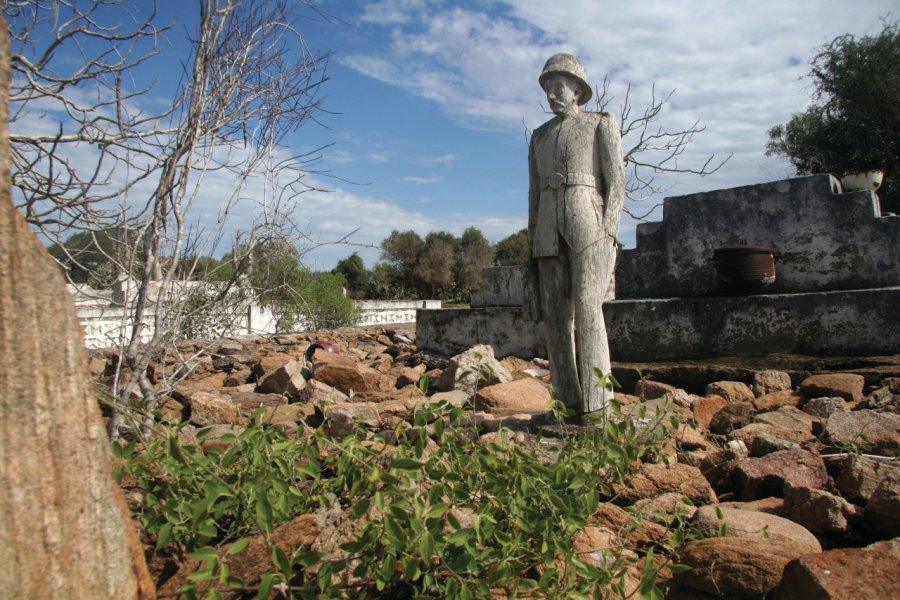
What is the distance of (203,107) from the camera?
3.71 metres

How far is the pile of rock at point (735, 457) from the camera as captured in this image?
1.95 meters

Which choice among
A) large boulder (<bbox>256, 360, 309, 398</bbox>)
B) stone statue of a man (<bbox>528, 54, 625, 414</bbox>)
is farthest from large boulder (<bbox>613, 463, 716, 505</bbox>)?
large boulder (<bbox>256, 360, 309, 398</bbox>)

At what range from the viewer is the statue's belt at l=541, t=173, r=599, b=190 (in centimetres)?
388

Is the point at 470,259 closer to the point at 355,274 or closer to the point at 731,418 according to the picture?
the point at 355,274

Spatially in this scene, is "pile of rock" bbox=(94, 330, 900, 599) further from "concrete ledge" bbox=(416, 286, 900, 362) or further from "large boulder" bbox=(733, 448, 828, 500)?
"concrete ledge" bbox=(416, 286, 900, 362)

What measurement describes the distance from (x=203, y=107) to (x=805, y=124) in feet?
68.2

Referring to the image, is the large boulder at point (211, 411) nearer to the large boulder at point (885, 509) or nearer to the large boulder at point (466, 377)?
the large boulder at point (466, 377)

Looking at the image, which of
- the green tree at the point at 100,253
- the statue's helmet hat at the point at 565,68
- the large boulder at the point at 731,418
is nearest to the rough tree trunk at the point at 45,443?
the green tree at the point at 100,253

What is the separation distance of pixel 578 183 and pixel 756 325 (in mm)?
2848

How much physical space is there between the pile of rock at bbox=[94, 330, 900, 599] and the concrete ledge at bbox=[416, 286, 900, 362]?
709 millimetres

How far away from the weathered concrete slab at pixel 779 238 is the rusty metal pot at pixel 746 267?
348 millimetres

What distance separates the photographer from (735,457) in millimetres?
3180

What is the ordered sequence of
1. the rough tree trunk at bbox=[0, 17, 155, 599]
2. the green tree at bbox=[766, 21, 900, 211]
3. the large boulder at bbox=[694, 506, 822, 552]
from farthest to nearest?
the green tree at bbox=[766, 21, 900, 211]
the large boulder at bbox=[694, 506, 822, 552]
the rough tree trunk at bbox=[0, 17, 155, 599]

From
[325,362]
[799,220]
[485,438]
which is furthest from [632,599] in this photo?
[799,220]
